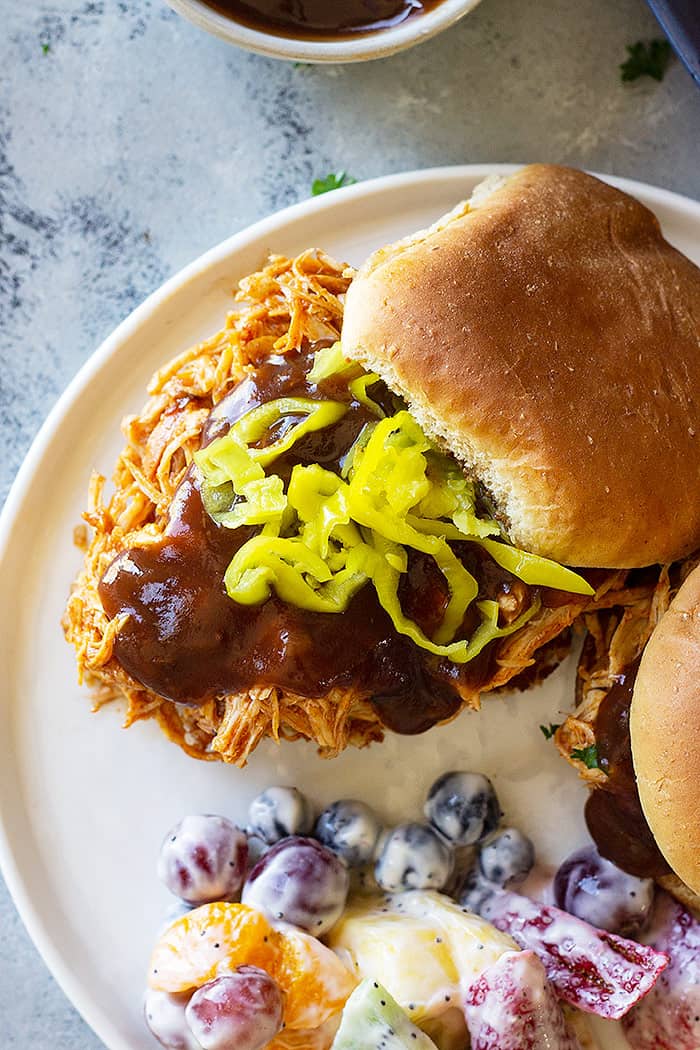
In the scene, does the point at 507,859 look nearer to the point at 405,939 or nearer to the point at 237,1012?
the point at 405,939

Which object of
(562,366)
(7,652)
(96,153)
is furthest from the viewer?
(96,153)

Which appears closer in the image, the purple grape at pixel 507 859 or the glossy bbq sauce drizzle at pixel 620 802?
the glossy bbq sauce drizzle at pixel 620 802

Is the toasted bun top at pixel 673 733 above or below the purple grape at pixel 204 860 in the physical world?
below

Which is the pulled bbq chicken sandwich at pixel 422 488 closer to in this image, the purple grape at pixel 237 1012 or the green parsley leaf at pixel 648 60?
the purple grape at pixel 237 1012

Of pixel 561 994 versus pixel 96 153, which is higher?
pixel 96 153

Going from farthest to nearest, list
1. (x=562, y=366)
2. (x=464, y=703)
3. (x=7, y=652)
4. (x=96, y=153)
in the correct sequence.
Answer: (x=96, y=153) < (x=7, y=652) < (x=464, y=703) < (x=562, y=366)

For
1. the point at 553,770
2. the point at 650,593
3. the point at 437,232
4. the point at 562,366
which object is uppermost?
the point at 437,232

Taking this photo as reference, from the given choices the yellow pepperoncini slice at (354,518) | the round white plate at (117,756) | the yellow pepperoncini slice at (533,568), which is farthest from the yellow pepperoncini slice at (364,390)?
the round white plate at (117,756)

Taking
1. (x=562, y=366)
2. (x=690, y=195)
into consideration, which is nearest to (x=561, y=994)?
(x=562, y=366)

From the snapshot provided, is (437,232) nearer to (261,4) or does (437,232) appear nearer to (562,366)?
(562,366)
